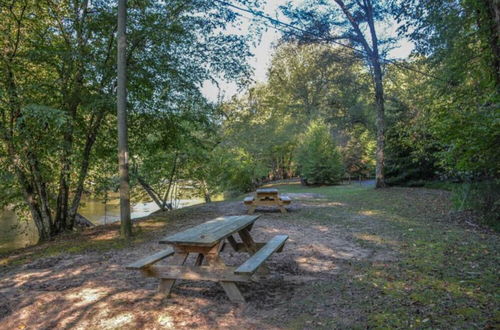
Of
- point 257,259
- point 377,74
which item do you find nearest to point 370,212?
point 257,259

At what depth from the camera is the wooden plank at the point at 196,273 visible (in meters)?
3.15

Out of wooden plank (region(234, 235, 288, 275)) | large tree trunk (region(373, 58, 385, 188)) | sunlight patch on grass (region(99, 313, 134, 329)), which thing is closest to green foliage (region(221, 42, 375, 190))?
large tree trunk (region(373, 58, 385, 188))

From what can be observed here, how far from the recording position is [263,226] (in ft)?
22.9

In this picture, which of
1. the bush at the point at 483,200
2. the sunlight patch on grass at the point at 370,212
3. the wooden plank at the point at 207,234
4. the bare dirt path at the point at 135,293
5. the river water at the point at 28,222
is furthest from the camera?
the river water at the point at 28,222

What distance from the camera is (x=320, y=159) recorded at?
18875 mm

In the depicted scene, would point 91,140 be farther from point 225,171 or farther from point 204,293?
point 225,171

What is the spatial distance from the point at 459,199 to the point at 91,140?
8.60 m

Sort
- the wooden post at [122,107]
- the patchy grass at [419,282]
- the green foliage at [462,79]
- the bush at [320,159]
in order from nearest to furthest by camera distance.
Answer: the patchy grass at [419,282] < the green foliage at [462,79] < the wooden post at [122,107] < the bush at [320,159]

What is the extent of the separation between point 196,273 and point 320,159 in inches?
644

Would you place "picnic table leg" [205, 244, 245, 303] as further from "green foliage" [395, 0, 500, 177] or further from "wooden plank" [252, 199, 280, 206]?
"wooden plank" [252, 199, 280, 206]

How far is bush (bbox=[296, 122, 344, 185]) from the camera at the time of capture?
18906mm

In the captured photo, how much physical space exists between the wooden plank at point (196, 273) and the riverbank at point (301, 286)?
0.78ft

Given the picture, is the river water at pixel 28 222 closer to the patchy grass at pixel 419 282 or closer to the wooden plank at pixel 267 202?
the wooden plank at pixel 267 202

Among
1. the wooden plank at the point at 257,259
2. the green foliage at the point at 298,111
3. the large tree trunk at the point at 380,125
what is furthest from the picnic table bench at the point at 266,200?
the large tree trunk at the point at 380,125
